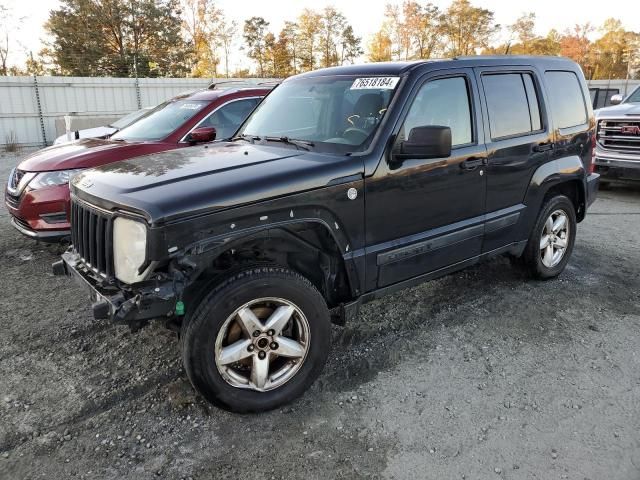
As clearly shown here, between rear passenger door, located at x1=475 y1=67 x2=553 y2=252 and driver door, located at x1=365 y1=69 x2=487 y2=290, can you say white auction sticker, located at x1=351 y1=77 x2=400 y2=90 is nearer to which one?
driver door, located at x1=365 y1=69 x2=487 y2=290

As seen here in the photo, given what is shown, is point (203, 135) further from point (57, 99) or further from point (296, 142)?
point (57, 99)

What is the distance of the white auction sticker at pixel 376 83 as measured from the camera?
11.7 ft

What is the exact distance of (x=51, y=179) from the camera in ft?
17.3

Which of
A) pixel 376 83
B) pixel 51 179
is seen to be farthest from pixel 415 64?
pixel 51 179

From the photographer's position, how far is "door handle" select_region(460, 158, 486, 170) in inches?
149

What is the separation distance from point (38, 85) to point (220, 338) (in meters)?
18.2

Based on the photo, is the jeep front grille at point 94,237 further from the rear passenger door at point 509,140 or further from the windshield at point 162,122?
the windshield at point 162,122

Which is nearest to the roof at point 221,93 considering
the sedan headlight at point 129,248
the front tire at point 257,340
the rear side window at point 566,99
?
the rear side window at point 566,99

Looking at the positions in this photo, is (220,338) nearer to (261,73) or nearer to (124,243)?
(124,243)

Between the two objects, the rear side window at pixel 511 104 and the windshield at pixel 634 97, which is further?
the windshield at pixel 634 97

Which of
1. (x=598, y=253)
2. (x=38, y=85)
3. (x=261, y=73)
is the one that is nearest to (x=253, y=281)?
(x=598, y=253)

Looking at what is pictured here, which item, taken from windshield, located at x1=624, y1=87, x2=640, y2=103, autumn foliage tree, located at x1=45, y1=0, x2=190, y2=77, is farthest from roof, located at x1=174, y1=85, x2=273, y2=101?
autumn foliage tree, located at x1=45, y1=0, x2=190, y2=77

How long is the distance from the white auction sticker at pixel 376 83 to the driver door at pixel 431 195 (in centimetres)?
17

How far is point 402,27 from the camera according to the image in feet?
184
